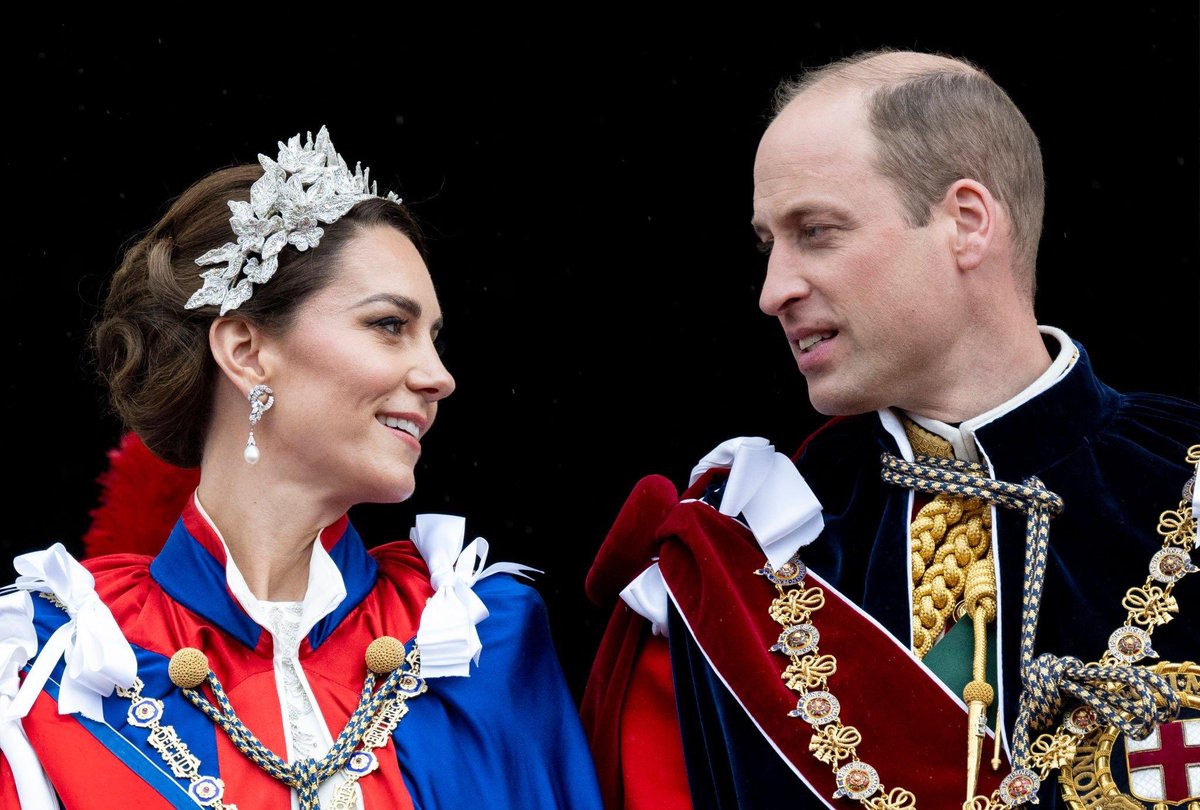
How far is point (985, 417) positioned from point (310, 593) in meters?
1.09

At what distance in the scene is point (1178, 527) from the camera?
2.60 m

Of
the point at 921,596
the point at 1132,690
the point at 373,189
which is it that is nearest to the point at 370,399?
the point at 373,189

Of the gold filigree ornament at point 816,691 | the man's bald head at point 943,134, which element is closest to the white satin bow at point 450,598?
the gold filigree ornament at point 816,691

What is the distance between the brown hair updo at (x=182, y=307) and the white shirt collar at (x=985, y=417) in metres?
0.96

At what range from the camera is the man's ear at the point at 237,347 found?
2.89 meters

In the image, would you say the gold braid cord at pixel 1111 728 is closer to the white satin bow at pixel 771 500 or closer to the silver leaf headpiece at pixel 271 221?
the white satin bow at pixel 771 500

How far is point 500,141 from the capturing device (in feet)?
13.8

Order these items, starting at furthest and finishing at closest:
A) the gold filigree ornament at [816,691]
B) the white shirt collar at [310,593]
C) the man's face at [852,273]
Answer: the white shirt collar at [310,593]
the man's face at [852,273]
the gold filigree ornament at [816,691]

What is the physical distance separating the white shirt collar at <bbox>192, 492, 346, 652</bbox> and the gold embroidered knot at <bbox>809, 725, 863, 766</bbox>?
31.1 inches

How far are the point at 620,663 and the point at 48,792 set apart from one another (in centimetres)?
91

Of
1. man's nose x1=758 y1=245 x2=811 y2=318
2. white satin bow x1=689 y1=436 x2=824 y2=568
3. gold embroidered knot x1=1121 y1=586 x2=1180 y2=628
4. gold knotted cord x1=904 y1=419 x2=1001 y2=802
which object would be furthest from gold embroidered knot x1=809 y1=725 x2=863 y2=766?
man's nose x1=758 y1=245 x2=811 y2=318

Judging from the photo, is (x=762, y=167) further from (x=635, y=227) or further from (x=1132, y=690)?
(x=635, y=227)

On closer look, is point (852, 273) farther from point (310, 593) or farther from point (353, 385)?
point (310, 593)

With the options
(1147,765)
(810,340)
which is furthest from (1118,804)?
(810,340)
